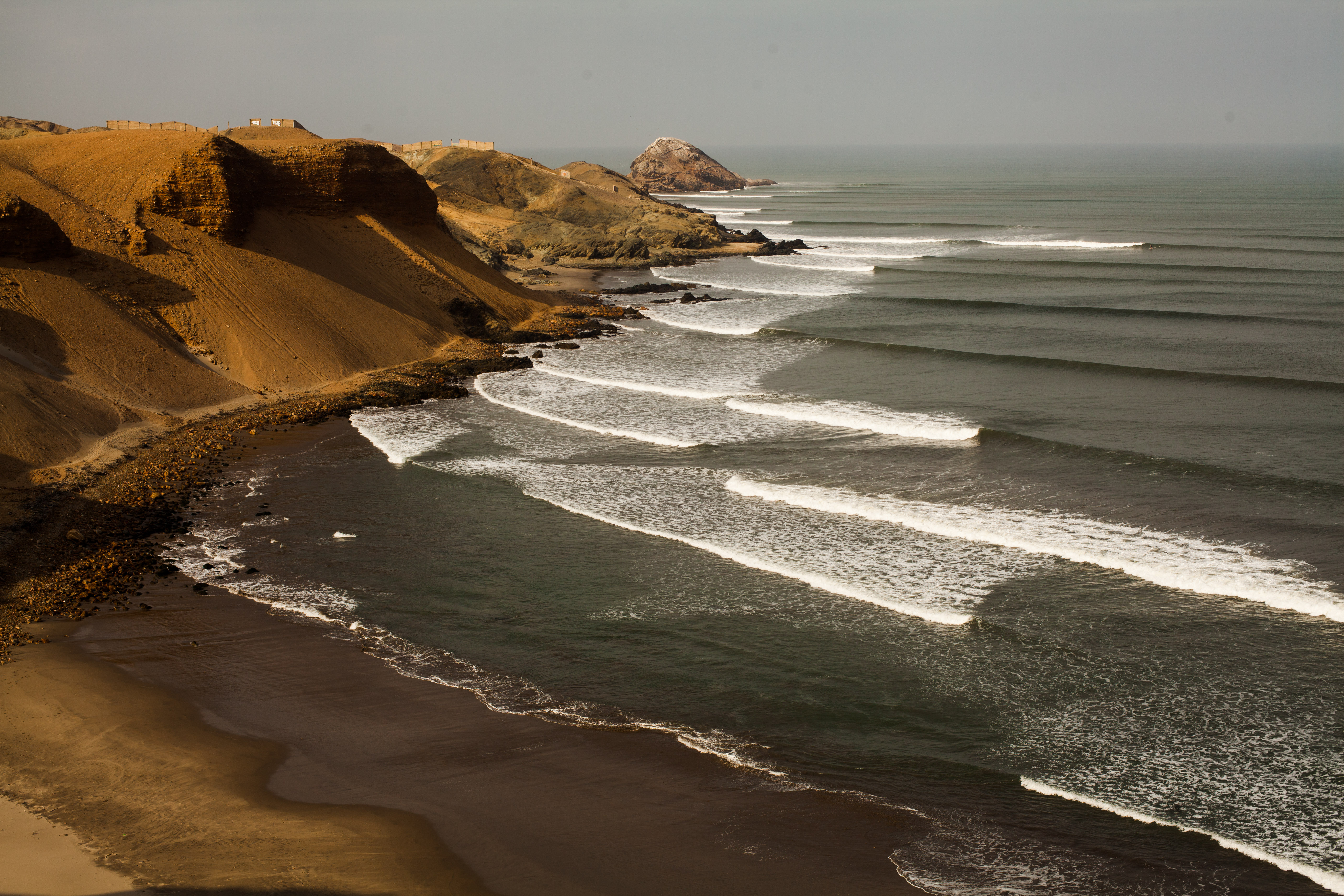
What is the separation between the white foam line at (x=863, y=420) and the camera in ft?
66.7

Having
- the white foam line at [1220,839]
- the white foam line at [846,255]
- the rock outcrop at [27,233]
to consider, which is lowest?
the white foam line at [1220,839]

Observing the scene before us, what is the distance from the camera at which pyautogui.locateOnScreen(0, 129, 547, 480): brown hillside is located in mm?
19422

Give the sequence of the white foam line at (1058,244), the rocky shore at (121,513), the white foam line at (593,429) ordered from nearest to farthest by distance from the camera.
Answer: the rocky shore at (121,513)
the white foam line at (593,429)
the white foam line at (1058,244)

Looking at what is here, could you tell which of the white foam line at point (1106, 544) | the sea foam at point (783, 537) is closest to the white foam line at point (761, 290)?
the sea foam at point (783, 537)

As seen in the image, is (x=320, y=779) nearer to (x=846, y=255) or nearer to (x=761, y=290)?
(x=761, y=290)

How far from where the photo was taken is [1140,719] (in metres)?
9.97

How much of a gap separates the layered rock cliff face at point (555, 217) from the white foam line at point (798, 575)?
121 ft

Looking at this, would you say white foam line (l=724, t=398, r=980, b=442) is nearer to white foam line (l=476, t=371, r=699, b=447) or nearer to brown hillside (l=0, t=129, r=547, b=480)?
white foam line (l=476, t=371, r=699, b=447)

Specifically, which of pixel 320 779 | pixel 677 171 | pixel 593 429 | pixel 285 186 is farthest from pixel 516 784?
pixel 677 171

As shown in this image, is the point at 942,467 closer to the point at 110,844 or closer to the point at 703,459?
the point at 703,459

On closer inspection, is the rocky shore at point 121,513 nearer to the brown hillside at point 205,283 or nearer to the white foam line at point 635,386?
the brown hillside at point 205,283

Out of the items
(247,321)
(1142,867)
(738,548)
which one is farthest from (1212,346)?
(247,321)

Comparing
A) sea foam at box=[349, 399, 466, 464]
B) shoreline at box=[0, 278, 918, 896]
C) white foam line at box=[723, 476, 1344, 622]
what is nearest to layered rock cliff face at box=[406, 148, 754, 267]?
sea foam at box=[349, 399, 466, 464]

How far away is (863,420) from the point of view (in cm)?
2152
